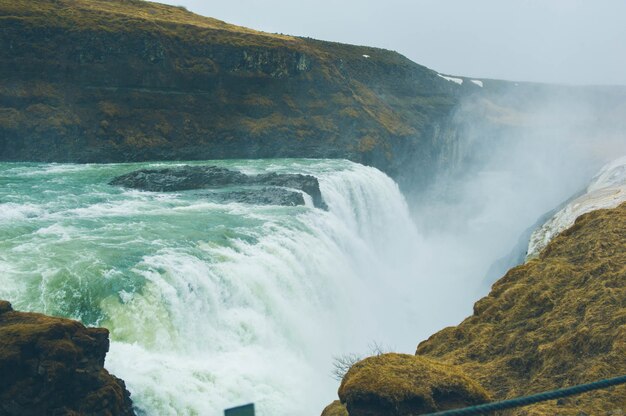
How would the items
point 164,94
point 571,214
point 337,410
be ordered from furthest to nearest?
point 164,94
point 571,214
point 337,410

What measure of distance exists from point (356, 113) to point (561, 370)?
193 ft

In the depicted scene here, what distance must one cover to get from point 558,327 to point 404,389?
3.15 metres

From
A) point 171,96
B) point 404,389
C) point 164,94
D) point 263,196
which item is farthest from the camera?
point 171,96

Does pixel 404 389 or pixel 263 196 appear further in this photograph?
pixel 263 196

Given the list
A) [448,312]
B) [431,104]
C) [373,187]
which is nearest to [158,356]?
[448,312]

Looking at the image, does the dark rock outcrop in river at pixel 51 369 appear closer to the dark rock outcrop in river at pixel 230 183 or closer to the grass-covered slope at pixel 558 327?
the grass-covered slope at pixel 558 327

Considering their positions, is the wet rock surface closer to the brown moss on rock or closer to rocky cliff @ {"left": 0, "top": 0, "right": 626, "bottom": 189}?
rocky cliff @ {"left": 0, "top": 0, "right": 626, "bottom": 189}

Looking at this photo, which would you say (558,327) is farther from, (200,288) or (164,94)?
(164,94)

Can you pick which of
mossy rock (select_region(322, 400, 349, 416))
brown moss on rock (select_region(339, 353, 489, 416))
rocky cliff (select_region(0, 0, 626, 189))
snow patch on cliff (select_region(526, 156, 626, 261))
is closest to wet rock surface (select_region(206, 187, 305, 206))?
snow patch on cliff (select_region(526, 156, 626, 261))

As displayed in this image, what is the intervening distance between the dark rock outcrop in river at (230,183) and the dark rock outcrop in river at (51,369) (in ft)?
66.2

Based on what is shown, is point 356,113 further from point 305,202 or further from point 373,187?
point 305,202

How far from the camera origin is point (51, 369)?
9.44 metres

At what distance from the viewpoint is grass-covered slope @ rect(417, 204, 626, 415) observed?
24.7ft

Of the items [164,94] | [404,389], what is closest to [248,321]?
[404,389]
